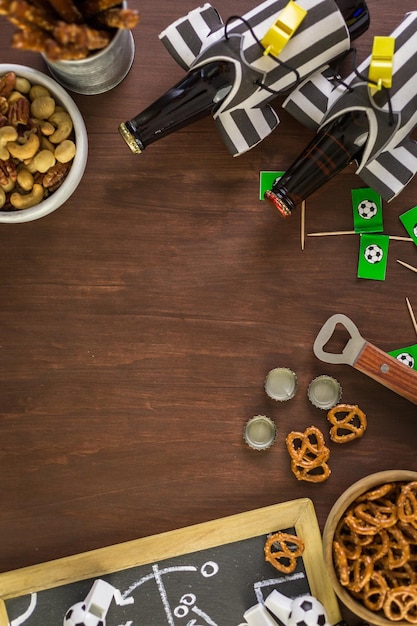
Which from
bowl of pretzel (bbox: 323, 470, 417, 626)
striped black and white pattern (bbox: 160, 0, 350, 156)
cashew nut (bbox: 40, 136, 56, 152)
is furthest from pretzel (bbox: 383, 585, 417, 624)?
cashew nut (bbox: 40, 136, 56, 152)

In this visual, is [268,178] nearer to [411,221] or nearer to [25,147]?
[411,221]

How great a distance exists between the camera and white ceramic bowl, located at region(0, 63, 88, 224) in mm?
970

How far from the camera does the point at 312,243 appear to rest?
1.09 meters

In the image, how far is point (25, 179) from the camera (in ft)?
3.18

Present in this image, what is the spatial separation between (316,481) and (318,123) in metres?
0.53

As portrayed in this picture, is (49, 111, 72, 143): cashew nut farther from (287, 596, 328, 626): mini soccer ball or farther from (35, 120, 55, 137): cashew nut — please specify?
(287, 596, 328, 626): mini soccer ball

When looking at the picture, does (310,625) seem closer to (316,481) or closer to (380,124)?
(316,481)

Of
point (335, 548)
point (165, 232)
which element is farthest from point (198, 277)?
point (335, 548)

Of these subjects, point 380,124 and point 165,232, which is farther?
point 165,232

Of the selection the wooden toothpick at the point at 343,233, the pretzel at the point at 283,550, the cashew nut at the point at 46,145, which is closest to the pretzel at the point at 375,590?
the pretzel at the point at 283,550

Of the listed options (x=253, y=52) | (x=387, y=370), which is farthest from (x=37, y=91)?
(x=387, y=370)

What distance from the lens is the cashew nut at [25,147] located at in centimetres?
94

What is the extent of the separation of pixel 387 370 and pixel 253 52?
0.48 meters

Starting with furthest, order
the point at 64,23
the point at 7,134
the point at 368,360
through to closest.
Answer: the point at 368,360 → the point at 7,134 → the point at 64,23
